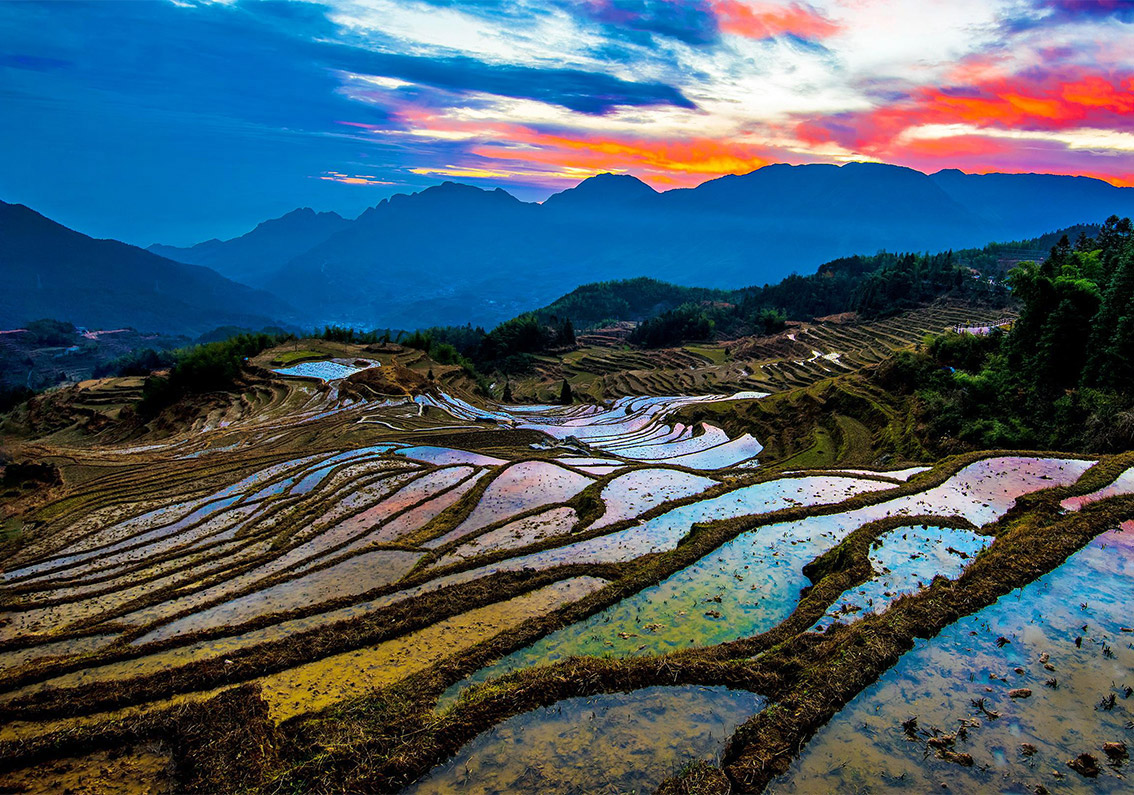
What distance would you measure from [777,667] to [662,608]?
2.88m

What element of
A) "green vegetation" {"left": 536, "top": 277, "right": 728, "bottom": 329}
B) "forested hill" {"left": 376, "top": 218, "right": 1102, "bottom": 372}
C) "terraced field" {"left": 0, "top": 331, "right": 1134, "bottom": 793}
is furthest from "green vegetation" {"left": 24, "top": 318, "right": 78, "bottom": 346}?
"terraced field" {"left": 0, "top": 331, "right": 1134, "bottom": 793}

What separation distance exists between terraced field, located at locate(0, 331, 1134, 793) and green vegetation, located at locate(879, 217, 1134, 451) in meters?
7.33

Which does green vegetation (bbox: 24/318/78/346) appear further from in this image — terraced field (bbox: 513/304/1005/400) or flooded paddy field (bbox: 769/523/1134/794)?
flooded paddy field (bbox: 769/523/1134/794)

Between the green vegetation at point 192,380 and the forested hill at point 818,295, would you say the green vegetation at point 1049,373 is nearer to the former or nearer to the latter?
the forested hill at point 818,295

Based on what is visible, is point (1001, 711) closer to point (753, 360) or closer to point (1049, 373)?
point (1049, 373)

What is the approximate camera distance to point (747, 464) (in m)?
32.0

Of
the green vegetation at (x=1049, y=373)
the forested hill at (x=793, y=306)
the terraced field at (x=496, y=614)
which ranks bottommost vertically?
the terraced field at (x=496, y=614)

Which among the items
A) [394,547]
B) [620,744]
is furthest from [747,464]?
[620,744]

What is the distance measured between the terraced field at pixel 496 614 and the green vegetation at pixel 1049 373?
7333mm

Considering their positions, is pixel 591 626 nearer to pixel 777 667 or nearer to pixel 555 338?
pixel 777 667

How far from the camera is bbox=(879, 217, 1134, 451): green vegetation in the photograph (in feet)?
72.0

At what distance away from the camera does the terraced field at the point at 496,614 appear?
6934 mm

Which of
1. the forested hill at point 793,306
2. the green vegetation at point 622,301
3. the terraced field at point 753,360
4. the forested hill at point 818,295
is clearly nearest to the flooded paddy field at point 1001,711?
the terraced field at point 753,360

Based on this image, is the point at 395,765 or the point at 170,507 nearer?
the point at 395,765
